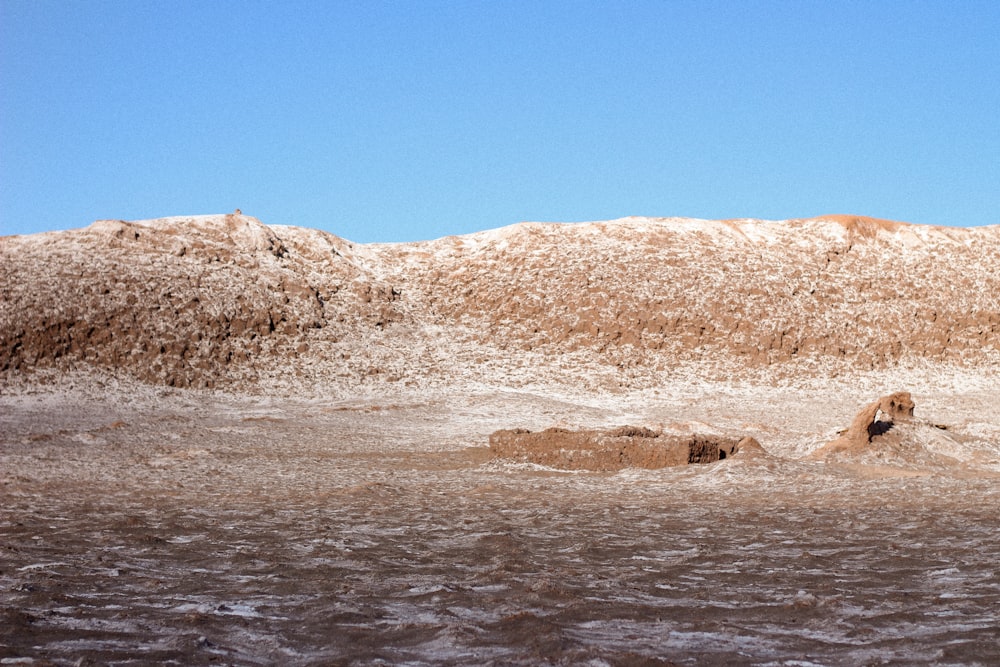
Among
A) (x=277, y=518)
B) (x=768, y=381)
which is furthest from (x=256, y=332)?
(x=277, y=518)

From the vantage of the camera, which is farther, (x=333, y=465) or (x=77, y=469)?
(x=333, y=465)

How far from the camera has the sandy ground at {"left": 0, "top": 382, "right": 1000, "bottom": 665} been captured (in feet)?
18.2

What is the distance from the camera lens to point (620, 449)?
17.5 meters

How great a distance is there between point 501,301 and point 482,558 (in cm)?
3678

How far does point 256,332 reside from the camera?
38.8m

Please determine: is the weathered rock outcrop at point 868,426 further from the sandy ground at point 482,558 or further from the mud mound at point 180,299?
the mud mound at point 180,299

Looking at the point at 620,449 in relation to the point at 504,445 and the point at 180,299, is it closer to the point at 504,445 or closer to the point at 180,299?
the point at 504,445

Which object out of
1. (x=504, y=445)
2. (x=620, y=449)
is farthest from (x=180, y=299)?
(x=620, y=449)

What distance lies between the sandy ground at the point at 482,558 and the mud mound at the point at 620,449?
61 cm

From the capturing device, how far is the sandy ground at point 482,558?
5535 mm

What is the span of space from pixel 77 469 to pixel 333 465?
15.3 feet

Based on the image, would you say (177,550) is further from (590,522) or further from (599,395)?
(599,395)

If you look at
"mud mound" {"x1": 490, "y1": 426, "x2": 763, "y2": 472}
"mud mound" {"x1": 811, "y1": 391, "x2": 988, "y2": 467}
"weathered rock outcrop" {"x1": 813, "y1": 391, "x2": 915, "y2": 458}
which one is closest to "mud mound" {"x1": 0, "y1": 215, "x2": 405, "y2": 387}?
"mud mound" {"x1": 490, "y1": 426, "x2": 763, "y2": 472}

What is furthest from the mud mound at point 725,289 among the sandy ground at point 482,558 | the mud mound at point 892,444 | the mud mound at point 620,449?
the sandy ground at point 482,558
